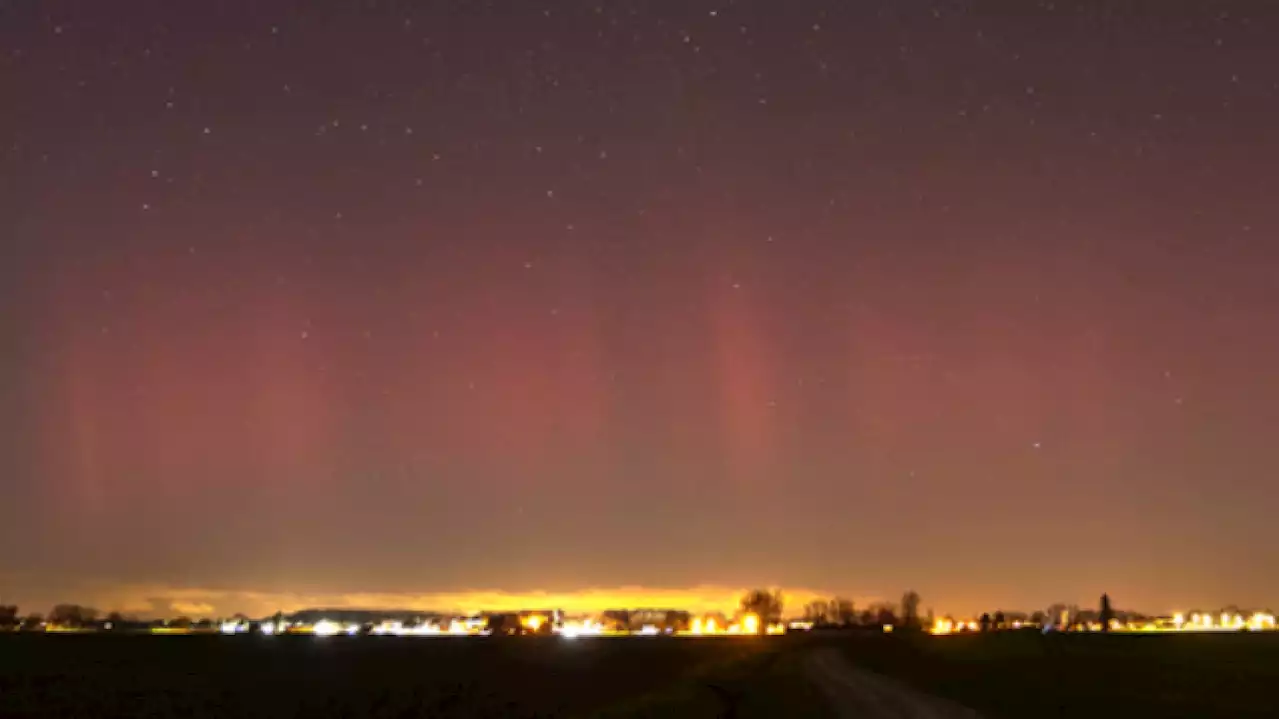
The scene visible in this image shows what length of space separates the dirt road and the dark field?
5223mm

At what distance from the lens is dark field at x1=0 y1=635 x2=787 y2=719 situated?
174 ft

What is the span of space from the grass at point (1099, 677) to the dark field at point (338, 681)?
1142 centimetres

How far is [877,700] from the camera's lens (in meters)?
50.4

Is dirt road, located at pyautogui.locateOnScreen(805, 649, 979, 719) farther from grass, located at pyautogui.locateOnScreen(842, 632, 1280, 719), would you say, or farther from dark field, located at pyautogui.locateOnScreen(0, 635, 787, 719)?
dark field, located at pyautogui.locateOnScreen(0, 635, 787, 719)

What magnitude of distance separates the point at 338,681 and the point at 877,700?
32.1m

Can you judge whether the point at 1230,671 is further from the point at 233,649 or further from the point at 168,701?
the point at 233,649

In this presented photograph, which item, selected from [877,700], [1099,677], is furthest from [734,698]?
[1099,677]

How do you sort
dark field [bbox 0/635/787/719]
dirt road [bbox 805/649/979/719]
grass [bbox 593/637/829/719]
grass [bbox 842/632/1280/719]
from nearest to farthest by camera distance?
dirt road [bbox 805/649/979/719] < grass [bbox 593/637/829/719] < grass [bbox 842/632/1280/719] < dark field [bbox 0/635/787/719]

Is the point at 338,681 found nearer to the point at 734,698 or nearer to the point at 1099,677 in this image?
Result: the point at 734,698

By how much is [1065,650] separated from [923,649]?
51.4ft

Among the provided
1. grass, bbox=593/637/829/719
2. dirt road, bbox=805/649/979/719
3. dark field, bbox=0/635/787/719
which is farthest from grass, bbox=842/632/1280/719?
dark field, bbox=0/635/787/719

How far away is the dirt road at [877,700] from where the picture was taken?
43250 mm

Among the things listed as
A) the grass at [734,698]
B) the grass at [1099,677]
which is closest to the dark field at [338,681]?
the grass at [734,698]

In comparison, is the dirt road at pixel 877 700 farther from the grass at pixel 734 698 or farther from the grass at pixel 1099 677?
the grass at pixel 1099 677
